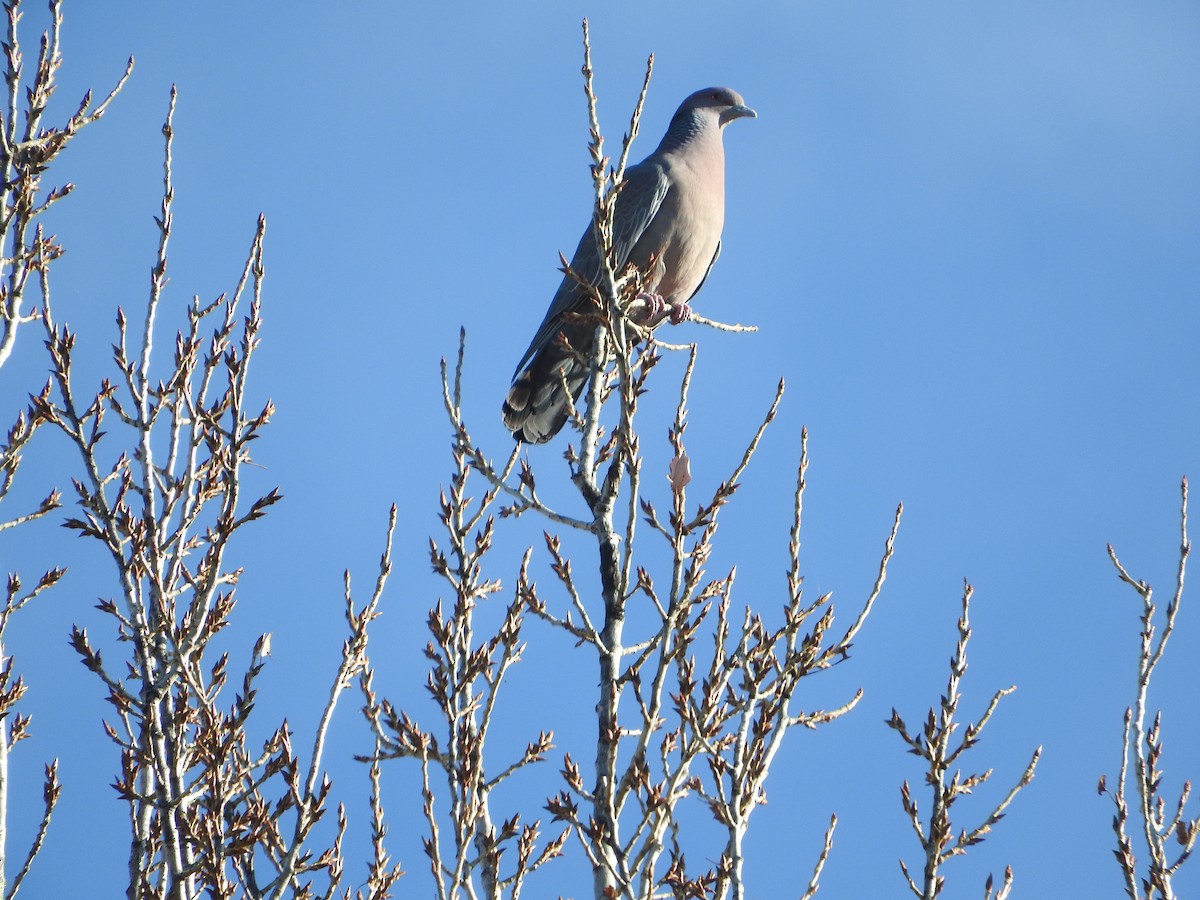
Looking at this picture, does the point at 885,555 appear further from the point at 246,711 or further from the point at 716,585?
the point at 246,711

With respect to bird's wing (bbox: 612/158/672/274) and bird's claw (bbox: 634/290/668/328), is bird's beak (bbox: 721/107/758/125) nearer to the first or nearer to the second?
bird's wing (bbox: 612/158/672/274)

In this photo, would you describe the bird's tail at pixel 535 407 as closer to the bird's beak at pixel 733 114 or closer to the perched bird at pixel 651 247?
the perched bird at pixel 651 247

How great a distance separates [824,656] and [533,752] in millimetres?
801

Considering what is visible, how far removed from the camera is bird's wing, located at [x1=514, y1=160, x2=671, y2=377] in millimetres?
5664

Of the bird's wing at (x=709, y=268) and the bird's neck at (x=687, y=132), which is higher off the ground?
the bird's neck at (x=687, y=132)

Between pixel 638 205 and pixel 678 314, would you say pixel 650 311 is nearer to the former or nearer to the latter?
pixel 678 314

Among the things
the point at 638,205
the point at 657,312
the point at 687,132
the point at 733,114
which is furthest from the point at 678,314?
the point at 733,114

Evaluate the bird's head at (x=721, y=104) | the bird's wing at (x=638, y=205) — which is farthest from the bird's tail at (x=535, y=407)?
the bird's head at (x=721, y=104)

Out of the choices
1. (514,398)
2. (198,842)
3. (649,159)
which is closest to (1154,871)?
(198,842)

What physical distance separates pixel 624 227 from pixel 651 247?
7.0 inches

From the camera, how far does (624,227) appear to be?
5.84m

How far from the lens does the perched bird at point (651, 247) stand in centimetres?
543

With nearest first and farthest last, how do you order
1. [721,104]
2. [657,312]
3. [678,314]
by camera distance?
[657,312], [678,314], [721,104]

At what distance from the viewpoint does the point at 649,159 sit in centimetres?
643
